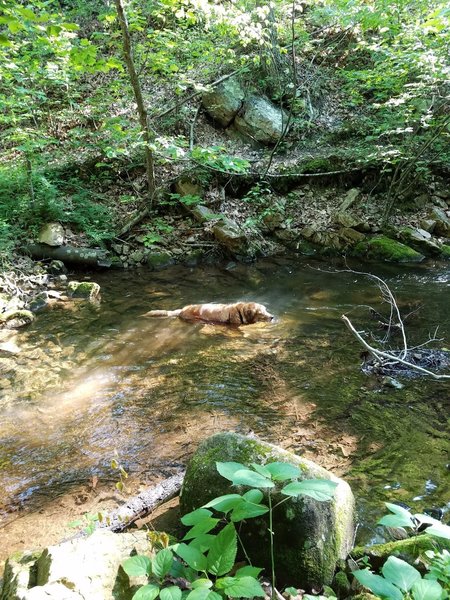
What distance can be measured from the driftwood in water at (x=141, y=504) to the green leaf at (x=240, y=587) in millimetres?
1465

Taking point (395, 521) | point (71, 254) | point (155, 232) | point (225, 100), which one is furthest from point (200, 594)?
point (225, 100)

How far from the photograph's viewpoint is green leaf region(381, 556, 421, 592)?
1375 millimetres

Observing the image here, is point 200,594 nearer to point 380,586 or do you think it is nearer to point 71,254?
point 380,586

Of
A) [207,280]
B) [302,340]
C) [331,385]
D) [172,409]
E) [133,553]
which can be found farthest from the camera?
[207,280]

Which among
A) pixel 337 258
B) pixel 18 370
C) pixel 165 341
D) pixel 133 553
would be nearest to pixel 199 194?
pixel 337 258

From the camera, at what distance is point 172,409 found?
4469 mm

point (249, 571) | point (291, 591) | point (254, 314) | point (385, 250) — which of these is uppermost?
point (249, 571)

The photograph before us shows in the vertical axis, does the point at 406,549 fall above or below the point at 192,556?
below

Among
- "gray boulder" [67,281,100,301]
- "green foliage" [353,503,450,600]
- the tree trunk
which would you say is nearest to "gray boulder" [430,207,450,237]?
the tree trunk

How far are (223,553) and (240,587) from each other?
15cm

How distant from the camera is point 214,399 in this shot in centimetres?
465

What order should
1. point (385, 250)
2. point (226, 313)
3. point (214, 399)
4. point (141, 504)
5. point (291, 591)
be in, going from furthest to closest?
1. point (385, 250)
2. point (226, 313)
3. point (214, 399)
4. point (141, 504)
5. point (291, 591)

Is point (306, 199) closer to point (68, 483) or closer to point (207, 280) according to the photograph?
point (207, 280)

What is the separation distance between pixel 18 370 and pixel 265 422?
355 cm
